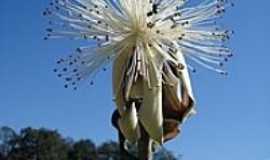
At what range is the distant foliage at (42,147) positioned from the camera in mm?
57594

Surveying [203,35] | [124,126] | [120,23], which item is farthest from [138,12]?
[124,126]

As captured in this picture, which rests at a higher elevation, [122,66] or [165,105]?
[122,66]

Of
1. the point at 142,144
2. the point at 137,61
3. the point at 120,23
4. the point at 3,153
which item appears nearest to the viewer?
the point at 142,144

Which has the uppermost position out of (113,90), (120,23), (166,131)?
(120,23)

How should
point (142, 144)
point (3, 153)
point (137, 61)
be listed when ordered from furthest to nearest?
point (3, 153) < point (137, 61) < point (142, 144)

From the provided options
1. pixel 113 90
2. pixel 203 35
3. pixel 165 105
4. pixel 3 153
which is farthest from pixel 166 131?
pixel 3 153

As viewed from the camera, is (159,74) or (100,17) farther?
(100,17)

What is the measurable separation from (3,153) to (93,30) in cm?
5550

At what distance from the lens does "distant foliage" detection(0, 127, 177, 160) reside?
189 feet

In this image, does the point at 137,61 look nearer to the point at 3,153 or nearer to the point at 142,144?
the point at 142,144

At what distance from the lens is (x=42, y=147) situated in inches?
2391

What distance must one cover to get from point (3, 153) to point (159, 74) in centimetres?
5582

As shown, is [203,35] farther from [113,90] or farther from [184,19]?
[113,90]

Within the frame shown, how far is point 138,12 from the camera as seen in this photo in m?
3.39
